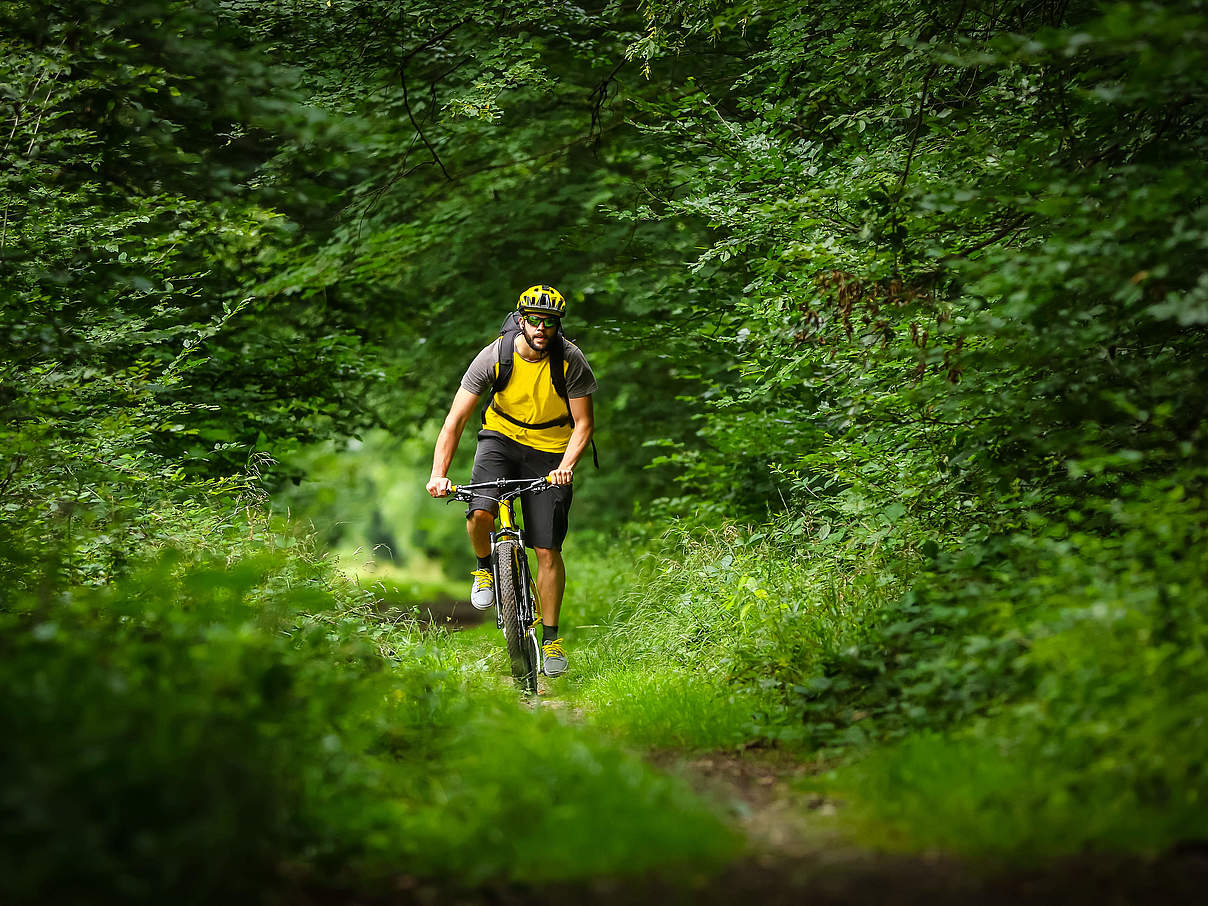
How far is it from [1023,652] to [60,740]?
3.54 meters

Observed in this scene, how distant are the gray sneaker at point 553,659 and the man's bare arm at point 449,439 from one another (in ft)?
4.06

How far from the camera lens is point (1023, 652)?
4145 millimetres

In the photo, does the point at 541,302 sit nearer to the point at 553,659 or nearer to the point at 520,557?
the point at 520,557

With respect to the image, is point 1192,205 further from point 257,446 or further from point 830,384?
point 257,446

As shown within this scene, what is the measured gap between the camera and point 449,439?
258 inches

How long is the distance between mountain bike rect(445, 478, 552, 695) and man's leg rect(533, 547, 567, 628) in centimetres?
18

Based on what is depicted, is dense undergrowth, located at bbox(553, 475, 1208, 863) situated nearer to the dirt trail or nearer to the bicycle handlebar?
the dirt trail

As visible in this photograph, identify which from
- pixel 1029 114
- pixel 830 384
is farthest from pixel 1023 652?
pixel 1029 114

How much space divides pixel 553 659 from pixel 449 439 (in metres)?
1.60

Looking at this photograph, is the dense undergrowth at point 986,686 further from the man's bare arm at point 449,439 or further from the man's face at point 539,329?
the man's face at point 539,329

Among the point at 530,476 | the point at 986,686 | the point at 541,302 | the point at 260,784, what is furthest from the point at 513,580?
the point at 260,784

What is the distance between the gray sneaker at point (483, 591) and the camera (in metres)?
6.69

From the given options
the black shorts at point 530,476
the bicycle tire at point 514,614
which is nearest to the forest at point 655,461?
the bicycle tire at point 514,614

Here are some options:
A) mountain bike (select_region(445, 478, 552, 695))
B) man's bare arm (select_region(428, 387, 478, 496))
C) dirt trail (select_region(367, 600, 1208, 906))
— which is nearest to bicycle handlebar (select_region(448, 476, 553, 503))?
mountain bike (select_region(445, 478, 552, 695))
